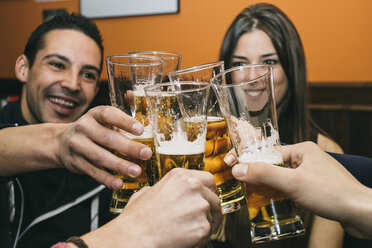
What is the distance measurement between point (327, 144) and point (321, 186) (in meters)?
1.41

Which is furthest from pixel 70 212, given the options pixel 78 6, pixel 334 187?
pixel 78 6

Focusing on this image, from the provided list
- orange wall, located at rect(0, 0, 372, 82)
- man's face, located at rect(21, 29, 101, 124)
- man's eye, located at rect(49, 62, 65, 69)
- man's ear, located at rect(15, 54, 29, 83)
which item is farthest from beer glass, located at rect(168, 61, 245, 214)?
orange wall, located at rect(0, 0, 372, 82)

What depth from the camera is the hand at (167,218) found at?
2.37 feet

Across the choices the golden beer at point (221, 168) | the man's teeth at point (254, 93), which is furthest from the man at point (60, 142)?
the man's teeth at point (254, 93)

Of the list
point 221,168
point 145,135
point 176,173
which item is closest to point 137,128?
point 145,135

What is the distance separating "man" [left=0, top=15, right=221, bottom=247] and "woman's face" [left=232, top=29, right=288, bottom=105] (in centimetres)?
101

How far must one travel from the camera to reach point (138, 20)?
11.6 feet

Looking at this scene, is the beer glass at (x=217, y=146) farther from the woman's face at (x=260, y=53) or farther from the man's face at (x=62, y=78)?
the man's face at (x=62, y=78)

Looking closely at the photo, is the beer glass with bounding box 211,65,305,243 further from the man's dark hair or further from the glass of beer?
the man's dark hair

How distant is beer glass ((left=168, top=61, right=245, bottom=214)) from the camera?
0.92 meters

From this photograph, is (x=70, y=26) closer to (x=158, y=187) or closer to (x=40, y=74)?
(x=40, y=74)

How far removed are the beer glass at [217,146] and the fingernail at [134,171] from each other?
0.20m

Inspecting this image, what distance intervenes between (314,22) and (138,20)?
1.82m

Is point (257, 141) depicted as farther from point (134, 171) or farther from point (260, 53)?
point (260, 53)
